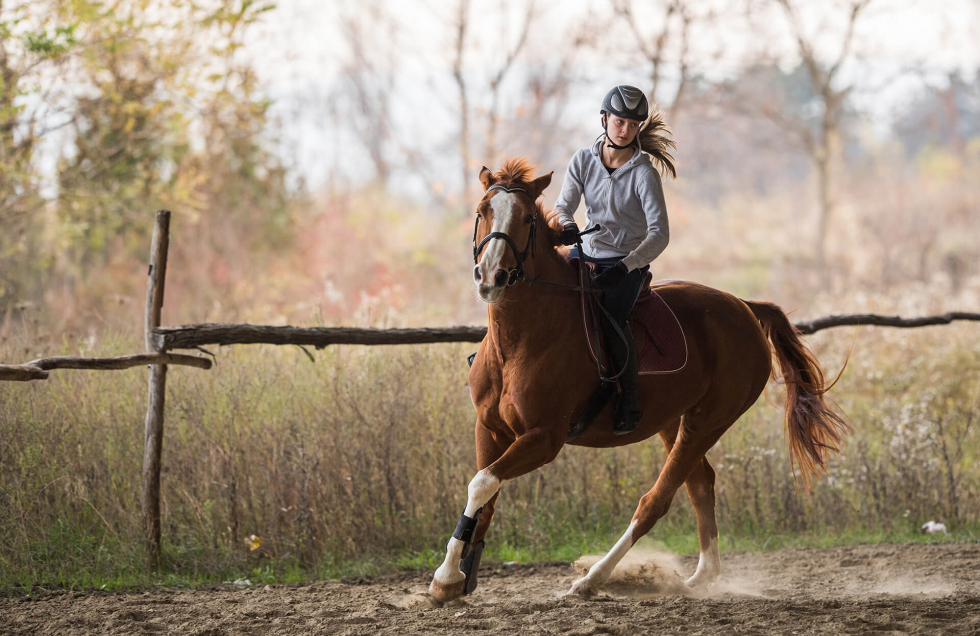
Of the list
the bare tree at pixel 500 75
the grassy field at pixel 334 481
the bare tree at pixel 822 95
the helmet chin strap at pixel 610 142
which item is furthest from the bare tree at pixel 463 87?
the helmet chin strap at pixel 610 142

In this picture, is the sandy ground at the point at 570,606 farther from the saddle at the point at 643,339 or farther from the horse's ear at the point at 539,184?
the horse's ear at the point at 539,184

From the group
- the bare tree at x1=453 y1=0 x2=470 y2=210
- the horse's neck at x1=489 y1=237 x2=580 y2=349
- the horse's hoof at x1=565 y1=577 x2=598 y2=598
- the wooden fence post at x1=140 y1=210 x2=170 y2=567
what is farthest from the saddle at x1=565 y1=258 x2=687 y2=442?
the bare tree at x1=453 y1=0 x2=470 y2=210

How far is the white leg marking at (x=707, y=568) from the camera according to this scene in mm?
4918

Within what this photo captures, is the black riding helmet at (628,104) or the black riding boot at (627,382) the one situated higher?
the black riding helmet at (628,104)

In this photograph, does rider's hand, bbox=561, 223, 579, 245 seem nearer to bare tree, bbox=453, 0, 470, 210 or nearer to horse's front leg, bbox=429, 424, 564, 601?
horse's front leg, bbox=429, 424, 564, 601

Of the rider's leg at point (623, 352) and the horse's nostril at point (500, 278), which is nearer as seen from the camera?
the horse's nostril at point (500, 278)

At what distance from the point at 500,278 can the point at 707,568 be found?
8.39 feet

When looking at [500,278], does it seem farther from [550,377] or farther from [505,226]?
[550,377]

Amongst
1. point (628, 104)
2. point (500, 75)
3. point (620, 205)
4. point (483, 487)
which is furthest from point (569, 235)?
point (500, 75)

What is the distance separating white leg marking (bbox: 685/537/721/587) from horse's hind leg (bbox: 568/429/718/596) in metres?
0.49

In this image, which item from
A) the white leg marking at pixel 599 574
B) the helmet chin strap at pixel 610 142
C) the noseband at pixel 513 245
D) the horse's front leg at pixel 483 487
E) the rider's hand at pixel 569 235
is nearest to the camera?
the noseband at pixel 513 245

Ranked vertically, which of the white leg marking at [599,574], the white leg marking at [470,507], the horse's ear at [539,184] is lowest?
the white leg marking at [599,574]

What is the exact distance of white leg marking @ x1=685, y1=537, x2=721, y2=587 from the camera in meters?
4.92

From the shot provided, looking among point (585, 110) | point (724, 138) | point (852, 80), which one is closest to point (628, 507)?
point (585, 110)
